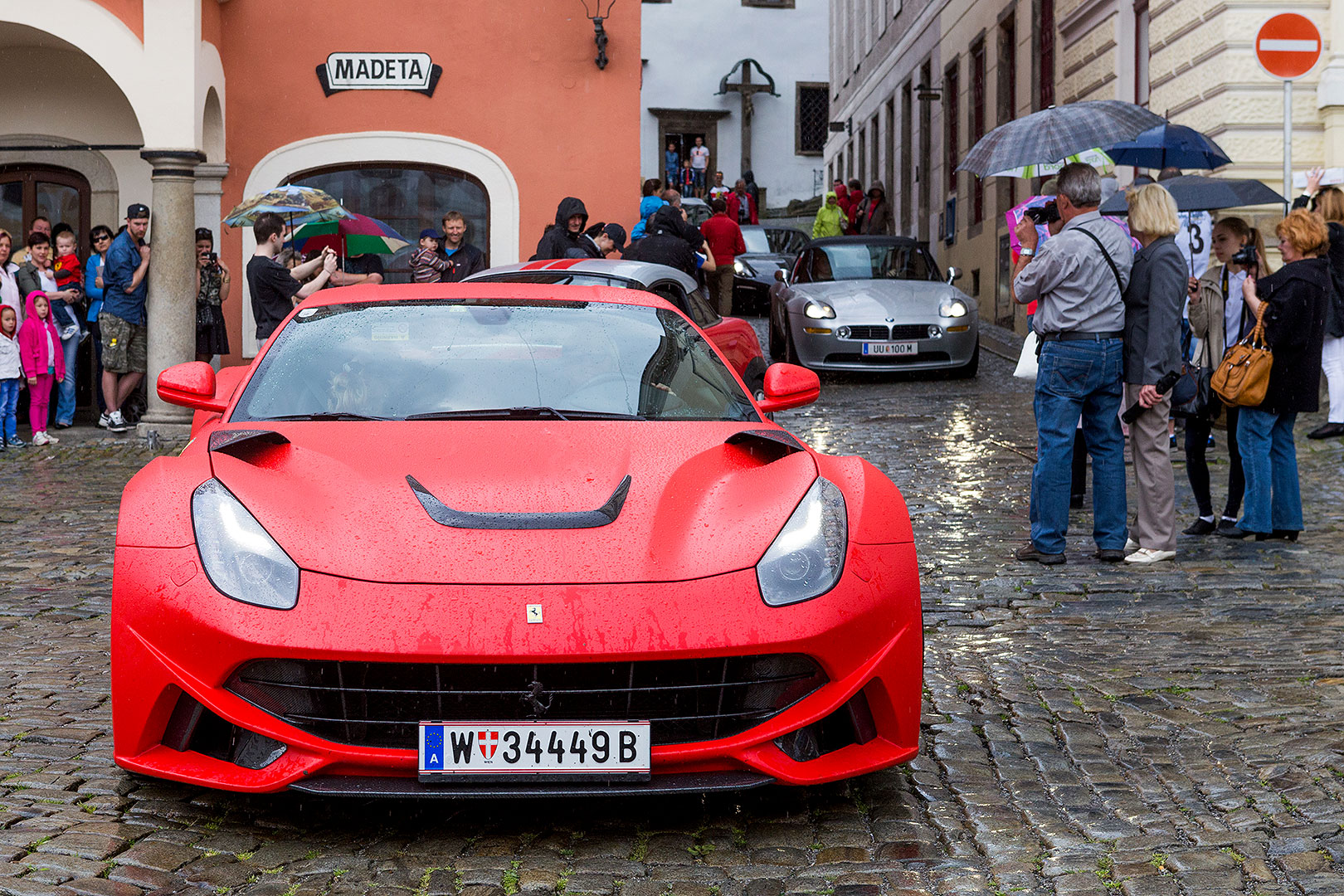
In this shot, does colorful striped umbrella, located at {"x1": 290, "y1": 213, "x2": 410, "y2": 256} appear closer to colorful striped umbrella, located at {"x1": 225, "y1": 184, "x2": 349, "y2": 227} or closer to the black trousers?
colorful striped umbrella, located at {"x1": 225, "y1": 184, "x2": 349, "y2": 227}

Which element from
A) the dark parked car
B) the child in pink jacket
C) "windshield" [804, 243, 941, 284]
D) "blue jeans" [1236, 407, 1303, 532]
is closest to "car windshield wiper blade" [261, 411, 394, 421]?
"blue jeans" [1236, 407, 1303, 532]

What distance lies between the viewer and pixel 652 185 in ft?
59.2

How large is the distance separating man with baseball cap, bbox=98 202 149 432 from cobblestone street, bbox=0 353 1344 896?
312 inches

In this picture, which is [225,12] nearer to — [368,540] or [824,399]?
[824,399]

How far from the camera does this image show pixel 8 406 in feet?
43.1

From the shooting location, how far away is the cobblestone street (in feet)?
11.8

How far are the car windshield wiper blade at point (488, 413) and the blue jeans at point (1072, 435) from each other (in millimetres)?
3624

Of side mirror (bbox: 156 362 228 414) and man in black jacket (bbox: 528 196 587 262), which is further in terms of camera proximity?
man in black jacket (bbox: 528 196 587 262)

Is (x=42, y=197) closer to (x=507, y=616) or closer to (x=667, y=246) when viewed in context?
(x=667, y=246)

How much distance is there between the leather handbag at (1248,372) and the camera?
324 inches

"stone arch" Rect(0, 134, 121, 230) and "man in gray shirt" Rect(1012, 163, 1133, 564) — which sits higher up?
"stone arch" Rect(0, 134, 121, 230)

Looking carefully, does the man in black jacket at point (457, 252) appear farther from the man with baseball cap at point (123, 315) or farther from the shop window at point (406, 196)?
the shop window at point (406, 196)

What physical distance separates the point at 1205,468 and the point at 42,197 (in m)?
13.9

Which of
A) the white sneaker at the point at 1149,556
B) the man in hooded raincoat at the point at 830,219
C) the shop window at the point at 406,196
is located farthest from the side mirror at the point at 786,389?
the man in hooded raincoat at the point at 830,219
